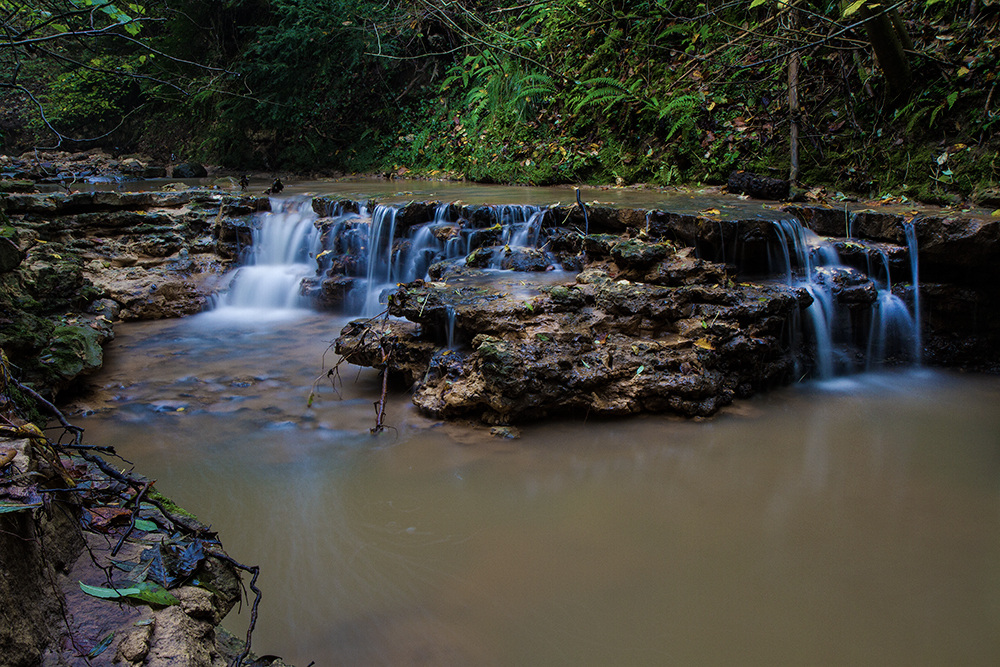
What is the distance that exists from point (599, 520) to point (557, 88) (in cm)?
1024

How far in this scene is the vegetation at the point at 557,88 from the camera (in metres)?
6.60

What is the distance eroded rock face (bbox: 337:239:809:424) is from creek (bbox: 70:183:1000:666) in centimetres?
21

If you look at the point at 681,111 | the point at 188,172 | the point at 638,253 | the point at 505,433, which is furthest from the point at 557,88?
the point at 188,172

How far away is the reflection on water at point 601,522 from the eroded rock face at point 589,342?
205 millimetres

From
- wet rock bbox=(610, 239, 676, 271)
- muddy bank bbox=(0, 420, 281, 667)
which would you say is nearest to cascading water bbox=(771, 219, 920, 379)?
wet rock bbox=(610, 239, 676, 271)

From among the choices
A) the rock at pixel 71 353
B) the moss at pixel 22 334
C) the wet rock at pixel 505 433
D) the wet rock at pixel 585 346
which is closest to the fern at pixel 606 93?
the wet rock at pixel 585 346

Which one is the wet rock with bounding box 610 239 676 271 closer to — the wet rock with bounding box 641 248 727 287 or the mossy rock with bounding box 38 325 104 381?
the wet rock with bounding box 641 248 727 287

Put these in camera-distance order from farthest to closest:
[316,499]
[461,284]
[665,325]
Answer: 1. [461,284]
2. [665,325]
3. [316,499]

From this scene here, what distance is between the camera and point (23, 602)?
1.36m

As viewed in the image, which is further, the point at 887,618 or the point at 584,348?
the point at 584,348

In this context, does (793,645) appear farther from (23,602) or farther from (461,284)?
(461,284)

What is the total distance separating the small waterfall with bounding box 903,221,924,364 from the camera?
5.51 meters

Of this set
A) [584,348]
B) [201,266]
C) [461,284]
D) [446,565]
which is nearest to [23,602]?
[446,565]

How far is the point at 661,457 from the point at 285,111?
13.5m
